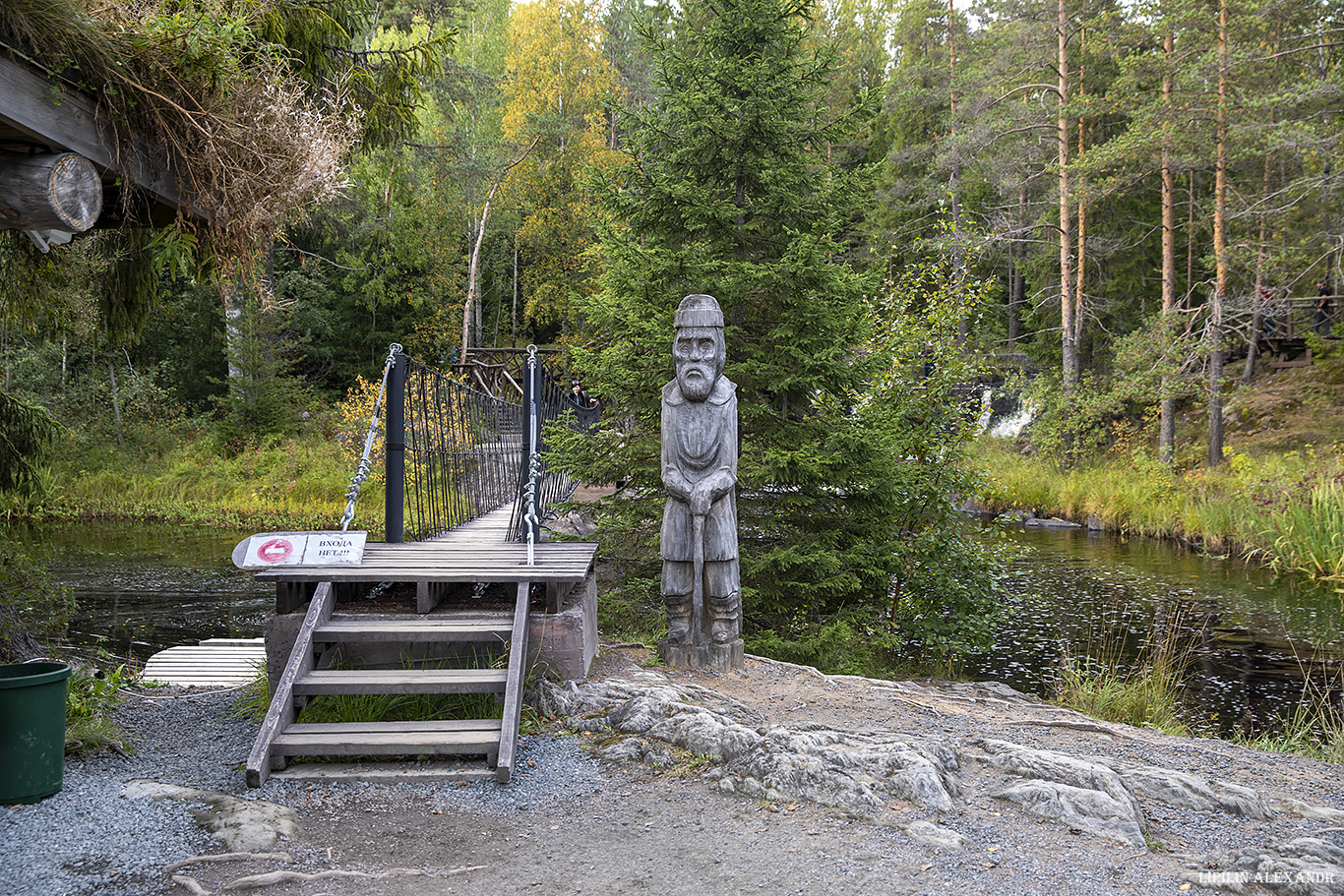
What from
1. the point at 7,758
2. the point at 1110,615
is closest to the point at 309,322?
the point at 1110,615

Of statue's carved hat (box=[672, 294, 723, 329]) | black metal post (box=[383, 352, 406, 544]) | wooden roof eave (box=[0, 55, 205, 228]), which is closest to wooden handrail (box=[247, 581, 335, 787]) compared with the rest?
black metal post (box=[383, 352, 406, 544])

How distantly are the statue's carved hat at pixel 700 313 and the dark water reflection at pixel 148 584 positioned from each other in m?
6.80

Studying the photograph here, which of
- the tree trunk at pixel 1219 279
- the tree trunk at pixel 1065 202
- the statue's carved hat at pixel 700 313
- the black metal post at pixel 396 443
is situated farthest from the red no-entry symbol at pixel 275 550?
the tree trunk at pixel 1065 202

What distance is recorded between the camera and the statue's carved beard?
6.09 metres

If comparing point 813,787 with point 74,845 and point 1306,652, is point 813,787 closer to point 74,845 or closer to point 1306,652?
point 74,845

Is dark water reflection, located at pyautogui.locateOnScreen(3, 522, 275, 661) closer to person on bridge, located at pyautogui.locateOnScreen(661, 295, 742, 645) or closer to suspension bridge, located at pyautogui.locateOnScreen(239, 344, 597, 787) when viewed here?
suspension bridge, located at pyautogui.locateOnScreen(239, 344, 597, 787)

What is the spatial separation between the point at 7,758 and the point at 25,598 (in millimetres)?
4223

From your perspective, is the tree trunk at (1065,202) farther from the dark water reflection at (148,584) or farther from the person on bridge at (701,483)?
the dark water reflection at (148,584)

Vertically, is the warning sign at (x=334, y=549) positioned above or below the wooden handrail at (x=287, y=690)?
above

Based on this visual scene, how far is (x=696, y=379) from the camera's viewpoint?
610cm

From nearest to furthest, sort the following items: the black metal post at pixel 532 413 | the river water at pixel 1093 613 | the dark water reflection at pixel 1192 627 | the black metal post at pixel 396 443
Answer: the black metal post at pixel 396 443, the black metal post at pixel 532 413, the dark water reflection at pixel 1192 627, the river water at pixel 1093 613

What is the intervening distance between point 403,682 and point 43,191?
8.85 ft

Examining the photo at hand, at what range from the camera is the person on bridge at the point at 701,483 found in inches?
241

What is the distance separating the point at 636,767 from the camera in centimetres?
455
